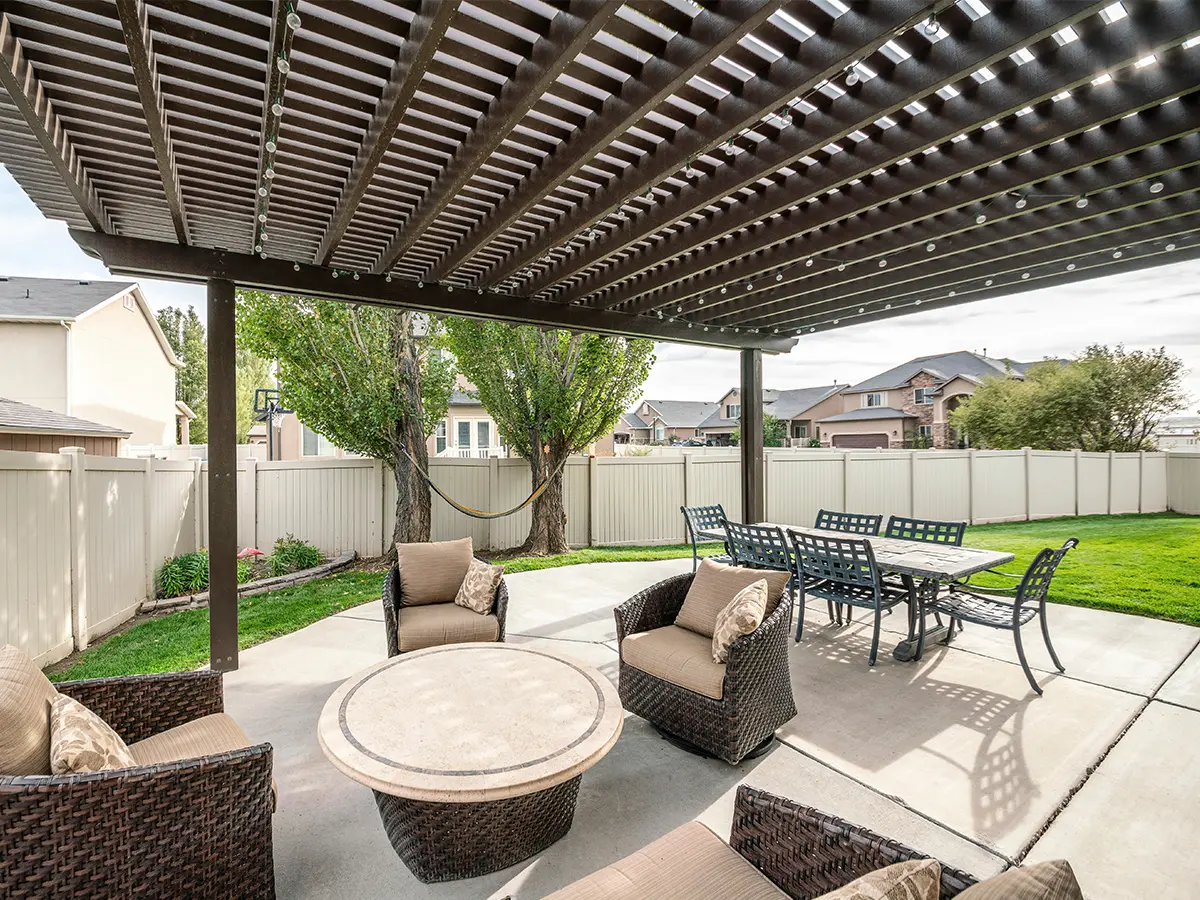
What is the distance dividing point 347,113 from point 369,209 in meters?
0.98

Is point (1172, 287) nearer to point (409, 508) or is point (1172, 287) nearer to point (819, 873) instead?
point (409, 508)

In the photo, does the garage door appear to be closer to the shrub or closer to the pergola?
the shrub

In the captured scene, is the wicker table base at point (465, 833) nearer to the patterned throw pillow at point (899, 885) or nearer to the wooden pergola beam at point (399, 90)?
the patterned throw pillow at point (899, 885)

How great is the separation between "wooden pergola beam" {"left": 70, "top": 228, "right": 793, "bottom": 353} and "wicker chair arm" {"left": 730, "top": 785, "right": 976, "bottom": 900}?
12.9 ft

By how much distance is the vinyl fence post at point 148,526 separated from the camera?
5.15 meters

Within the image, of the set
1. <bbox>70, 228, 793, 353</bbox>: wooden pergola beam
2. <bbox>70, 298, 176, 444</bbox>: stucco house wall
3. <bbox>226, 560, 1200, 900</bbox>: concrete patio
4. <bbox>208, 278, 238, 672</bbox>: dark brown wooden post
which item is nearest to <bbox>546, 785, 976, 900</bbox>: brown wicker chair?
<bbox>226, 560, 1200, 900</bbox>: concrete patio

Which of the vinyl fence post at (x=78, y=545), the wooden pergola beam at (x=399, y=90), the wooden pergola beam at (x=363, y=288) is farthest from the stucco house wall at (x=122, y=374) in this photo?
the wooden pergola beam at (x=399, y=90)

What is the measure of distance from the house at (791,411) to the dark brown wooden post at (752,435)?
20.0 m

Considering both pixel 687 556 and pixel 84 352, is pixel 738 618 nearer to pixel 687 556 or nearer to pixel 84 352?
pixel 687 556

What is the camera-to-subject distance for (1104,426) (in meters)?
12.8

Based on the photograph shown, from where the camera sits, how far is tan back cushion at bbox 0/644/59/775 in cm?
142

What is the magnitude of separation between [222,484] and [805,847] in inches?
149

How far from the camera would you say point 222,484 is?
363 centimetres

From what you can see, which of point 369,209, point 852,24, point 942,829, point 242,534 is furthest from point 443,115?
point 242,534
